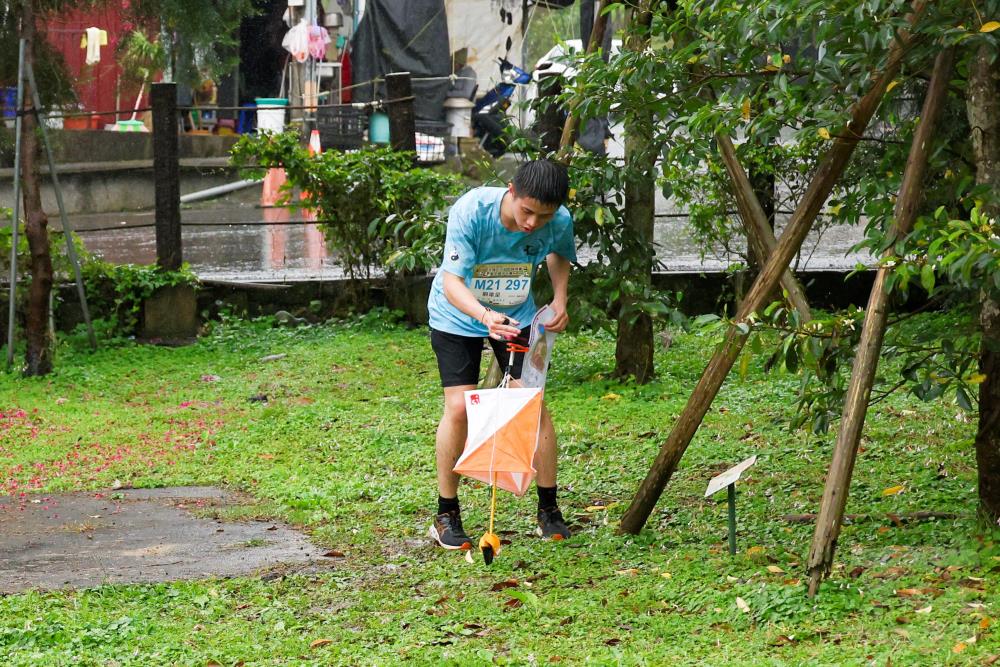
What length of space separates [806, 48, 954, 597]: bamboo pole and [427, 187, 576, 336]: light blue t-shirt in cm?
149

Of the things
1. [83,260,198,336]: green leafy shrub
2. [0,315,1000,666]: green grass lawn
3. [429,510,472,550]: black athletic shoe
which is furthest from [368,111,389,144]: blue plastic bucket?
[429,510,472,550]: black athletic shoe

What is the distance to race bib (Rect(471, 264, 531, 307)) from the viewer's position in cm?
513

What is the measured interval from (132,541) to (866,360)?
10.9ft

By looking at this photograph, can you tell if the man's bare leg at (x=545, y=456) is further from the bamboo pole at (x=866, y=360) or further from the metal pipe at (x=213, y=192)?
the metal pipe at (x=213, y=192)

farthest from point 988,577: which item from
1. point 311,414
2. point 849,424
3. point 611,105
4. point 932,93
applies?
point 311,414

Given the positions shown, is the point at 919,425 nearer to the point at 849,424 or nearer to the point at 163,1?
the point at 849,424

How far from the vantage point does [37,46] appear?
9.60 m

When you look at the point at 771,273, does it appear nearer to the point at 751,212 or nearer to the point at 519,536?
the point at 751,212

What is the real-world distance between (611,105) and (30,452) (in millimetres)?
3953

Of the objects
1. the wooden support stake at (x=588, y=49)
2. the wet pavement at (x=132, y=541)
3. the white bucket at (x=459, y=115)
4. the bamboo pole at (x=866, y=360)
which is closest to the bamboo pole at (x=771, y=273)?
the bamboo pole at (x=866, y=360)

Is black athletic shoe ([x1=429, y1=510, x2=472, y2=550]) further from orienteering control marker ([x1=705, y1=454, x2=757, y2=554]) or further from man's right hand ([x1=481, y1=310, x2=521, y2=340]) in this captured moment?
orienteering control marker ([x1=705, y1=454, x2=757, y2=554])

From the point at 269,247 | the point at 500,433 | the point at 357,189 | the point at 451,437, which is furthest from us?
the point at 269,247

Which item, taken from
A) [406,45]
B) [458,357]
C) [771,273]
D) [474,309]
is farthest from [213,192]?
[771,273]

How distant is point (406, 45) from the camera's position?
18.5 m
